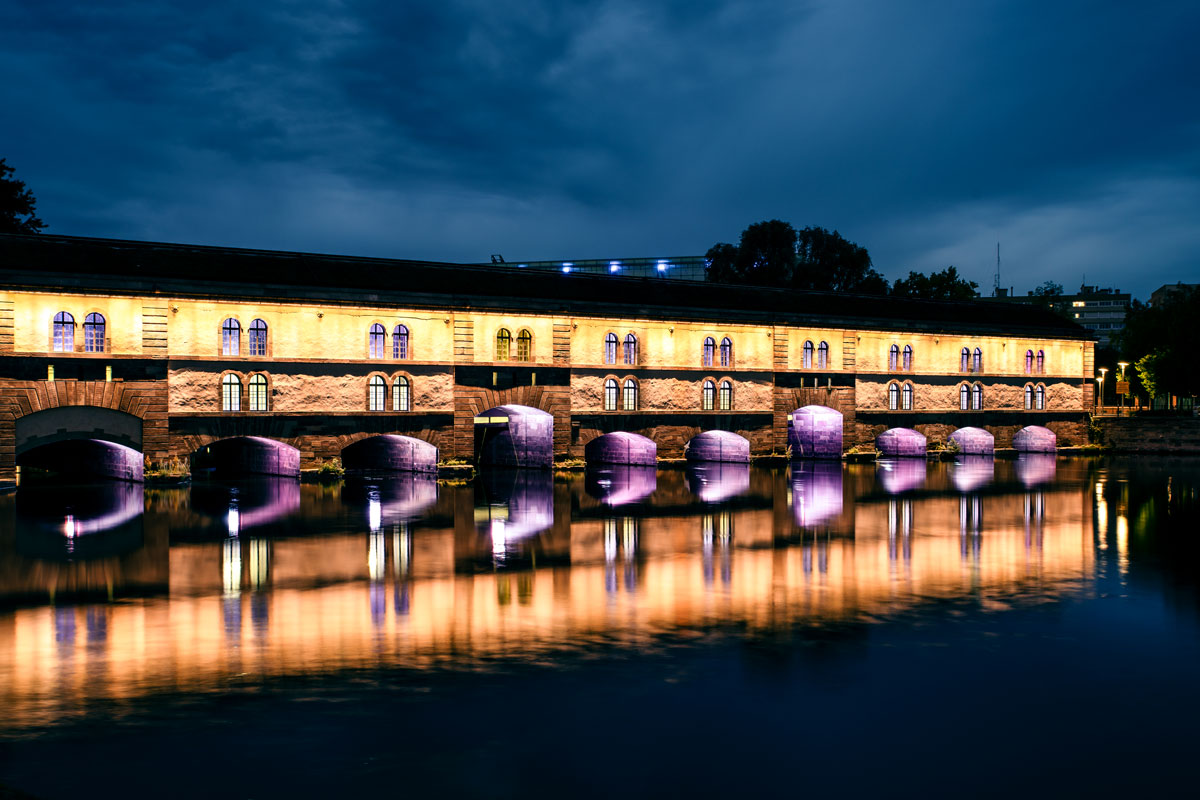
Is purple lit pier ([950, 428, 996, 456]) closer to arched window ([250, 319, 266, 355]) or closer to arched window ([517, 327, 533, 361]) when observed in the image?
arched window ([517, 327, 533, 361])

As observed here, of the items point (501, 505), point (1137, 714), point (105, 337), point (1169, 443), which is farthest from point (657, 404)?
point (1169, 443)

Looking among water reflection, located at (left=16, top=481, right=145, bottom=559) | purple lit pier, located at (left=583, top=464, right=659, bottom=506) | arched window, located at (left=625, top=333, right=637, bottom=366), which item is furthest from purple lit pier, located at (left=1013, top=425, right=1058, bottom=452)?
water reflection, located at (left=16, top=481, right=145, bottom=559)

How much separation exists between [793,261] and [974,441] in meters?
27.4

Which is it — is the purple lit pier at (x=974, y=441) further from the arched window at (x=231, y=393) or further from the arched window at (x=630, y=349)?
the arched window at (x=231, y=393)

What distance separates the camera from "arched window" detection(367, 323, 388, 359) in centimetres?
4141

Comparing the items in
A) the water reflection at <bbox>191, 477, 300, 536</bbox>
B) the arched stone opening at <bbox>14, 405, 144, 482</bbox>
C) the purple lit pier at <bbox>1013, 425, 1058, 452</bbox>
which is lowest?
the water reflection at <bbox>191, 477, 300, 536</bbox>

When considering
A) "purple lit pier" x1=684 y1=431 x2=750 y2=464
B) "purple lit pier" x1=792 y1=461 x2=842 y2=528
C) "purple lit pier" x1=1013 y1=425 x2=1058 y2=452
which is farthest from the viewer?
"purple lit pier" x1=1013 y1=425 x2=1058 y2=452

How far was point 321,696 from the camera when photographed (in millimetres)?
12266

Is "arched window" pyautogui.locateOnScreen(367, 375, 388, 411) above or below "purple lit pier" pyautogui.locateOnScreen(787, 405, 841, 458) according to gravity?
above

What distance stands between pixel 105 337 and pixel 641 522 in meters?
22.3

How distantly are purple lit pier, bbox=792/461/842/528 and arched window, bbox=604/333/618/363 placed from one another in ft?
35.4

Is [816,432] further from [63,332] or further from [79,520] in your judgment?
[79,520]

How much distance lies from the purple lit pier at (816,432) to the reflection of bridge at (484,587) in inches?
927

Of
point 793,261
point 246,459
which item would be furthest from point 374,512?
point 793,261
